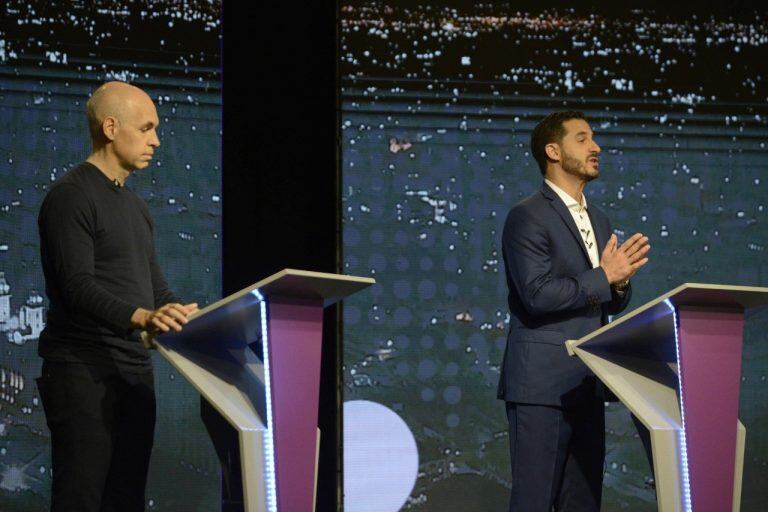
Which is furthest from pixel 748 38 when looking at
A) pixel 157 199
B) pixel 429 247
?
pixel 157 199

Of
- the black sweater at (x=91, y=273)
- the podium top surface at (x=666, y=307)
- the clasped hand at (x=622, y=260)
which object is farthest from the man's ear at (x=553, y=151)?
the black sweater at (x=91, y=273)

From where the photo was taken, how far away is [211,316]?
2.15 metres

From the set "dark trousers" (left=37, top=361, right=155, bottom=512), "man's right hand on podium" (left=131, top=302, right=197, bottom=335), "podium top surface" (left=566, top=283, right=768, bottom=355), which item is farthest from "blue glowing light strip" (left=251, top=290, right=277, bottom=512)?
"podium top surface" (left=566, top=283, right=768, bottom=355)

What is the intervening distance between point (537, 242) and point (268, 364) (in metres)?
1.11

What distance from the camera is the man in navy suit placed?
2.88 meters

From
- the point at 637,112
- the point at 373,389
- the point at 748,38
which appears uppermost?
the point at 748,38

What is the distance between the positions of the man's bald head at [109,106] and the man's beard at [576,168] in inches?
54.0

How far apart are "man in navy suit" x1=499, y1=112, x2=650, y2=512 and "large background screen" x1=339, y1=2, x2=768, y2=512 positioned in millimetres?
1107

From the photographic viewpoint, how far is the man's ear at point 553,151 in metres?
3.25

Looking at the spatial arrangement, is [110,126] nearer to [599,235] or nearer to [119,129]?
[119,129]

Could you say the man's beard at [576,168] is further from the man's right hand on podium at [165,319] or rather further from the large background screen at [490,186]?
the man's right hand on podium at [165,319]

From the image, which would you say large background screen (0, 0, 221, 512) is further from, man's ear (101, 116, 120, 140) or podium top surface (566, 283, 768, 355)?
podium top surface (566, 283, 768, 355)

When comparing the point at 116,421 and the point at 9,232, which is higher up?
the point at 9,232

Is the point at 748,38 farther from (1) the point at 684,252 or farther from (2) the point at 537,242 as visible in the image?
(2) the point at 537,242
